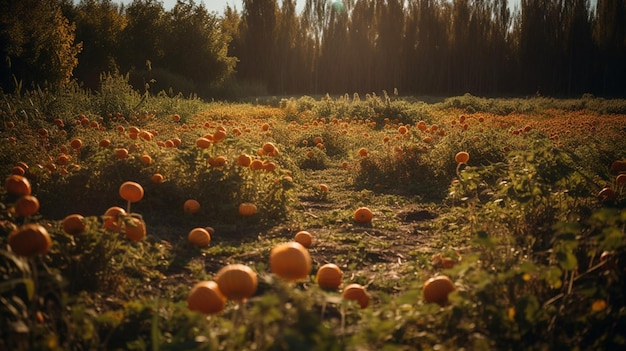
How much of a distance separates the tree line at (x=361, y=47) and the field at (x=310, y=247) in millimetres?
21931

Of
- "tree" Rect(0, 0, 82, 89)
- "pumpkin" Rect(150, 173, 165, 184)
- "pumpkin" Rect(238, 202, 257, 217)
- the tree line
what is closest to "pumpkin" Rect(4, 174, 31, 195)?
"pumpkin" Rect(150, 173, 165, 184)

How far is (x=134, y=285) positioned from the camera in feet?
10.8

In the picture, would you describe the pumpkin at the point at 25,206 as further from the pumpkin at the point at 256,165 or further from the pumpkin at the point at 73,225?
the pumpkin at the point at 256,165

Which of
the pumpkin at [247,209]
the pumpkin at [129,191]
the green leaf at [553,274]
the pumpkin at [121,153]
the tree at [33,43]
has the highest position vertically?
the tree at [33,43]

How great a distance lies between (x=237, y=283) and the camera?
2.12 meters

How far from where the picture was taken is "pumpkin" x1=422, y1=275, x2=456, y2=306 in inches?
106

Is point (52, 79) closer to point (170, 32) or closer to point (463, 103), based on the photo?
point (170, 32)

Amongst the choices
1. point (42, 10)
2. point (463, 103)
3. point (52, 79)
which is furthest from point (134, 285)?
point (463, 103)

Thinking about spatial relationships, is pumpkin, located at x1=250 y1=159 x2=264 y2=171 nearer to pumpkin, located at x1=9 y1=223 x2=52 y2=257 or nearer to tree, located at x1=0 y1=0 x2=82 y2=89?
pumpkin, located at x1=9 y1=223 x2=52 y2=257

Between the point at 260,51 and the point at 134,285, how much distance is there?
40716 millimetres

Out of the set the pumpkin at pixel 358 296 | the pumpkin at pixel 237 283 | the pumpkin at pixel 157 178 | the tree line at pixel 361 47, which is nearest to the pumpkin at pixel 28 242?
the pumpkin at pixel 237 283

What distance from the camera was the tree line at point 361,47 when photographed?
30750 millimetres

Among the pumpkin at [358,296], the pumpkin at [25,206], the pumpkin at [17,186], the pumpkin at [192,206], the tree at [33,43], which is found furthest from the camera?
the tree at [33,43]

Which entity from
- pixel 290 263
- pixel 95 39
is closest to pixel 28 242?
pixel 290 263
